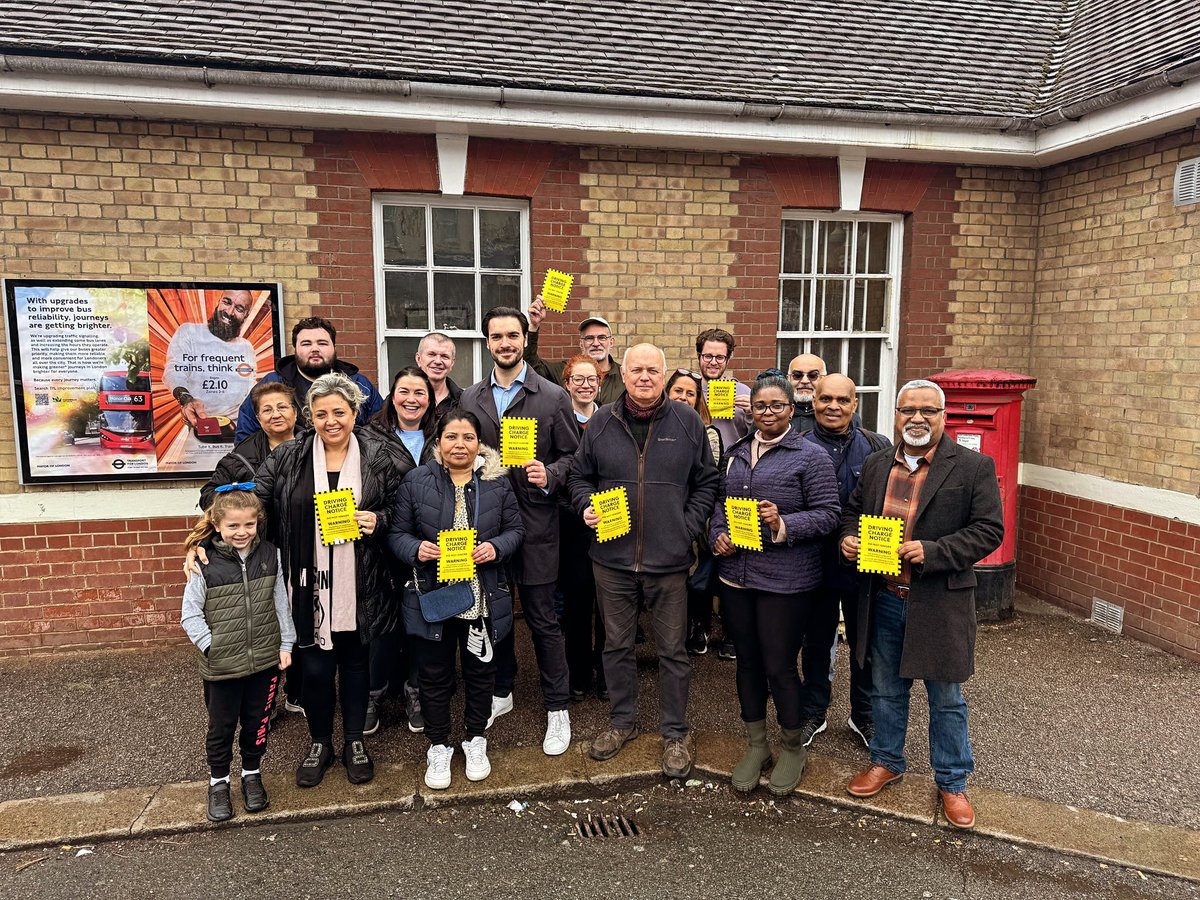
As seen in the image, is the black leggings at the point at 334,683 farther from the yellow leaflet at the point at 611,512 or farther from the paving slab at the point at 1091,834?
the paving slab at the point at 1091,834

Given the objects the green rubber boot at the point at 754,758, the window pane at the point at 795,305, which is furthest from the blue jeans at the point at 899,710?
the window pane at the point at 795,305

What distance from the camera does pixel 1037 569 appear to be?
6816mm

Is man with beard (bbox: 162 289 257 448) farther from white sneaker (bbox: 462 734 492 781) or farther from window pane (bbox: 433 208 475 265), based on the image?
white sneaker (bbox: 462 734 492 781)

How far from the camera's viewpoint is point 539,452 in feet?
13.9

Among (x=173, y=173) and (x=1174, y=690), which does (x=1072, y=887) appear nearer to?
(x=1174, y=690)

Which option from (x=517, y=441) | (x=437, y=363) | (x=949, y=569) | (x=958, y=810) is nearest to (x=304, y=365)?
(x=437, y=363)

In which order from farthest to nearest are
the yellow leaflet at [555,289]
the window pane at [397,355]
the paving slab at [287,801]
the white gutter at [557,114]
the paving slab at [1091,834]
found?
1. the window pane at [397,355]
2. the yellow leaflet at [555,289]
3. the white gutter at [557,114]
4. the paving slab at [287,801]
5. the paving slab at [1091,834]

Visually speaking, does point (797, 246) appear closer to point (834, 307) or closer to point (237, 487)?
point (834, 307)

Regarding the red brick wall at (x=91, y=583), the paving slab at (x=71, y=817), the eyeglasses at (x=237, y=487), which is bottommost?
the paving slab at (x=71, y=817)

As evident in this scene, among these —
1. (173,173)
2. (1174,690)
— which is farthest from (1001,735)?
(173,173)

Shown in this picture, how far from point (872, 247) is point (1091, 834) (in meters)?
4.96

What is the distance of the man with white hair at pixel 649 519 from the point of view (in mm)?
3861

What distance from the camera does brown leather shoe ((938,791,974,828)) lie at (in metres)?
3.45

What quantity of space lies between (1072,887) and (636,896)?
1.82 metres
